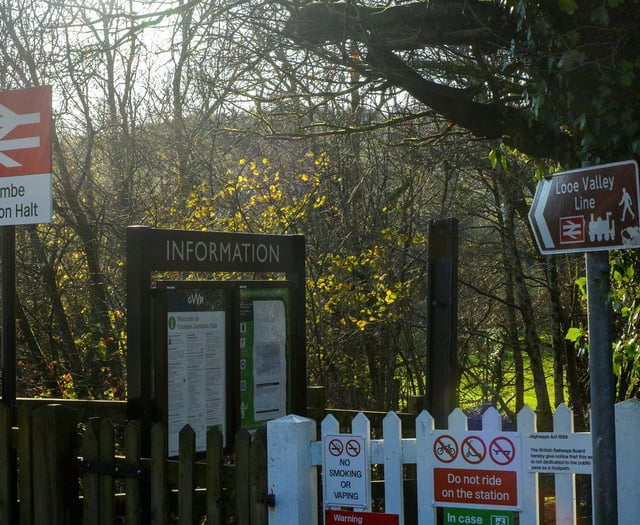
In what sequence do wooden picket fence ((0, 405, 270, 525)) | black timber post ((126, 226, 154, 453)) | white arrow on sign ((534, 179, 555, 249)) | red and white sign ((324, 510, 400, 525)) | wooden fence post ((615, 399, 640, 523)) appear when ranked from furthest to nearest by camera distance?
black timber post ((126, 226, 154, 453))
wooden picket fence ((0, 405, 270, 525))
red and white sign ((324, 510, 400, 525))
wooden fence post ((615, 399, 640, 523))
white arrow on sign ((534, 179, 555, 249))

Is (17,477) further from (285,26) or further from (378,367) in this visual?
(378,367)

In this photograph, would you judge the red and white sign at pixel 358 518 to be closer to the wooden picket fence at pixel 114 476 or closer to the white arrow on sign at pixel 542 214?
the wooden picket fence at pixel 114 476

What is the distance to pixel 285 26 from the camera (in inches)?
293

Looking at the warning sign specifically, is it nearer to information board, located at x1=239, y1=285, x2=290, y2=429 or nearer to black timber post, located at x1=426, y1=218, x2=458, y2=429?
black timber post, located at x1=426, y1=218, x2=458, y2=429

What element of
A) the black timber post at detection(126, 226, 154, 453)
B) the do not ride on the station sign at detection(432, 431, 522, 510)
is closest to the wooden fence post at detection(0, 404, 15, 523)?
the black timber post at detection(126, 226, 154, 453)

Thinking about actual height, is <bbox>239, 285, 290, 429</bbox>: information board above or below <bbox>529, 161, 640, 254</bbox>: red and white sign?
below

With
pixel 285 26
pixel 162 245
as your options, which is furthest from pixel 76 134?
pixel 162 245

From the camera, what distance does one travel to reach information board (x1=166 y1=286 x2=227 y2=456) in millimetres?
6133

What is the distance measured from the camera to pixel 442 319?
600 cm

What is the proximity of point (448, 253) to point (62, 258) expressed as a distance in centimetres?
853

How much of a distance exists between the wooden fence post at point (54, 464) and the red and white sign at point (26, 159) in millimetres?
1287

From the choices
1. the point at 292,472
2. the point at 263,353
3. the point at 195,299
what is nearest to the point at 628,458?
the point at 292,472

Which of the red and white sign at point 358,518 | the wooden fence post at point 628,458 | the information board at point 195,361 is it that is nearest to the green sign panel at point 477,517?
the red and white sign at point 358,518

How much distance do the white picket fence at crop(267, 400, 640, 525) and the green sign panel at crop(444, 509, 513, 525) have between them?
0.07 meters
